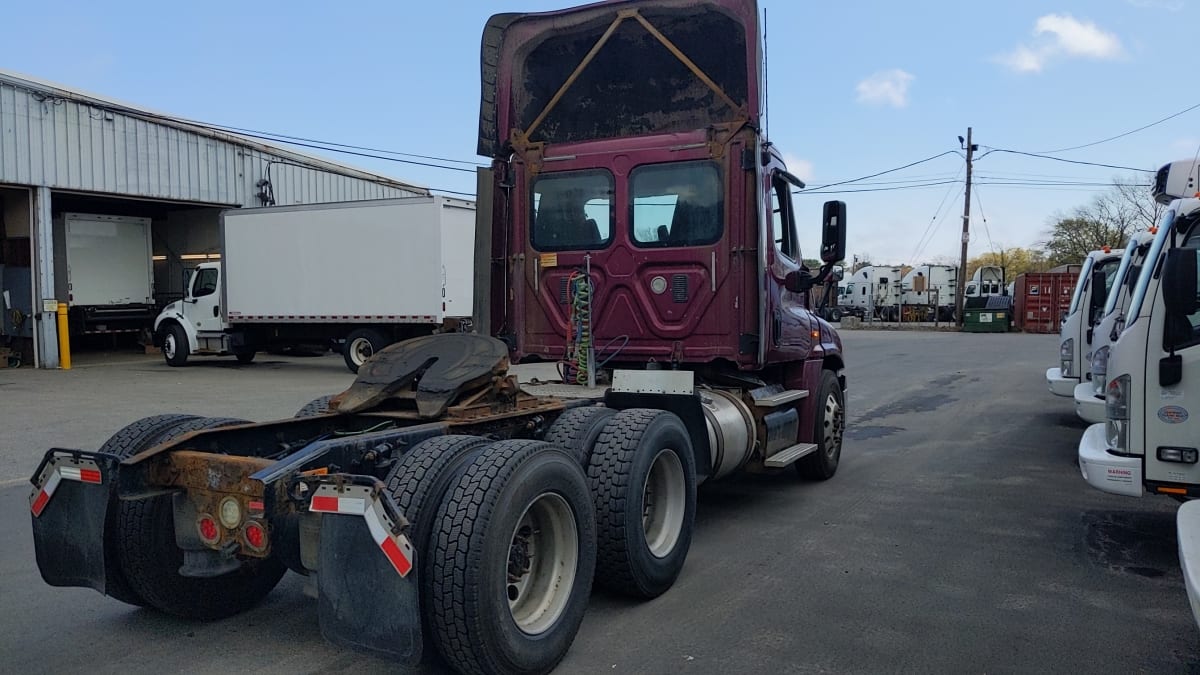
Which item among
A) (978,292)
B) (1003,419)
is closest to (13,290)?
(1003,419)

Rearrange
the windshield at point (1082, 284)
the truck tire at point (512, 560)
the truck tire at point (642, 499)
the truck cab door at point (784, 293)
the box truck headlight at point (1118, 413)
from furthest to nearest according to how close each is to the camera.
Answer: the windshield at point (1082, 284) < the truck cab door at point (784, 293) < the box truck headlight at point (1118, 413) < the truck tire at point (642, 499) < the truck tire at point (512, 560)

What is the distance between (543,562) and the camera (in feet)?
12.6

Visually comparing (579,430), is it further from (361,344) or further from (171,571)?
(361,344)

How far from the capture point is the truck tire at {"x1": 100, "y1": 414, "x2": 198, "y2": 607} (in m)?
3.74

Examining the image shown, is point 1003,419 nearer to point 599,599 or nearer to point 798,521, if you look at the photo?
point 798,521

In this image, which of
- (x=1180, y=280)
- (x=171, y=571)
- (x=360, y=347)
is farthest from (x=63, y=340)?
(x=1180, y=280)

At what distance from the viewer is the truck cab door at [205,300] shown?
19.8 m

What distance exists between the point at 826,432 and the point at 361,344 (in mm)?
12719

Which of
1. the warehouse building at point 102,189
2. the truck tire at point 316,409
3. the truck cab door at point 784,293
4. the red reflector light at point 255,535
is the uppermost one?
the warehouse building at point 102,189

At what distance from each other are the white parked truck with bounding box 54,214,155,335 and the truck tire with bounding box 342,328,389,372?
9070 mm

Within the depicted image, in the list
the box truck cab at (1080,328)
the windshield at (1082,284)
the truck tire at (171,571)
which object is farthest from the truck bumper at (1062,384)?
the truck tire at (171,571)

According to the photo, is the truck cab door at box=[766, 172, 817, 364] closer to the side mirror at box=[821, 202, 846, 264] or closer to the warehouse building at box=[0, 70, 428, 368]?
the side mirror at box=[821, 202, 846, 264]

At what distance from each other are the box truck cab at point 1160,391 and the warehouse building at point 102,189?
55.3ft

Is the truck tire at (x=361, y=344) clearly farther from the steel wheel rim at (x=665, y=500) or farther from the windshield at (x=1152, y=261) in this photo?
the windshield at (x=1152, y=261)
